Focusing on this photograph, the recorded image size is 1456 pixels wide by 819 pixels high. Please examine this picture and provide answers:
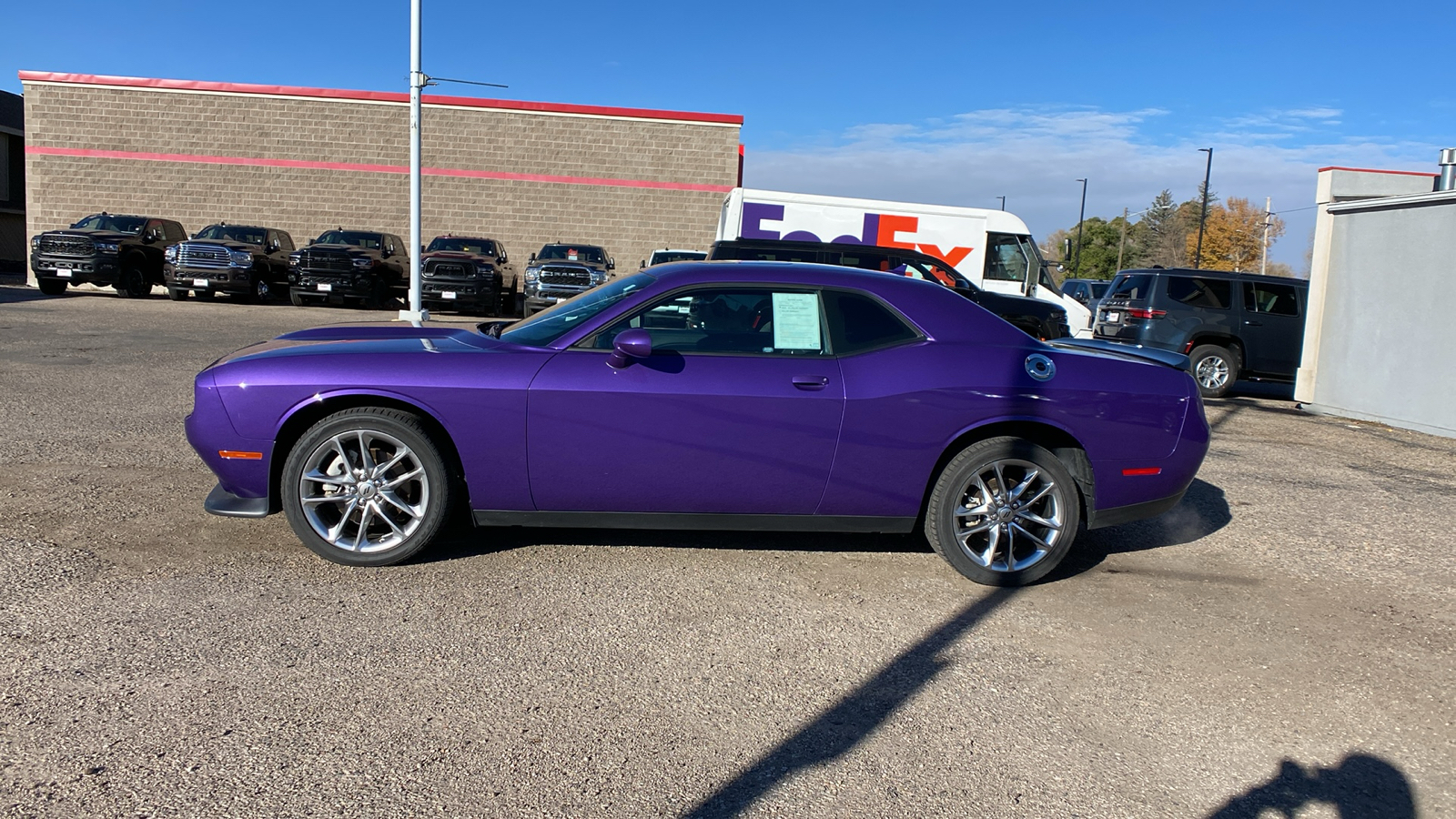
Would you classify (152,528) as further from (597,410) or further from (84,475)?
(597,410)

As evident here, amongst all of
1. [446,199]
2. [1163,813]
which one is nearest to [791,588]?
[1163,813]

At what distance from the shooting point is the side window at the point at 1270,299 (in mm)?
13742

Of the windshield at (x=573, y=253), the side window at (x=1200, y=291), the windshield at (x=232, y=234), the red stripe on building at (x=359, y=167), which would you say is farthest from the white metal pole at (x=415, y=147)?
the side window at (x=1200, y=291)

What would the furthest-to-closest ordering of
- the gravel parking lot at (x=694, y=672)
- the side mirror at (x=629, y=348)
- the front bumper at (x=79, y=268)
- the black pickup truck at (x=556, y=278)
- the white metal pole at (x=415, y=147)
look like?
the front bumper at (x=79, y=268) < the black pickup truck at (x=556, y=278) < the white metal pole at (x=415, y=147) < the side mirror at (x=629, y=348) < the gravel parking lot at (x=694, y=672)

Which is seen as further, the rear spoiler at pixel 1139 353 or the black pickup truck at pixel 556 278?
the black pickup truck at pixel 556 278

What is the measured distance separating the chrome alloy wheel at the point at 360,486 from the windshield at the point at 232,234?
20.1 metres

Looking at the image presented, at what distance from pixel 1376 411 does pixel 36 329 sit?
17.5 metres

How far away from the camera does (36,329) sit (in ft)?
45.9

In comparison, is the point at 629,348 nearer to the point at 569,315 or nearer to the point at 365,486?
the point at 569,315

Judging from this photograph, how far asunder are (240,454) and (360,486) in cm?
55

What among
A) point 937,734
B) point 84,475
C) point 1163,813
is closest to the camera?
point 1163,813

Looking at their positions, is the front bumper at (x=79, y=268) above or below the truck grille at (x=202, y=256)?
below

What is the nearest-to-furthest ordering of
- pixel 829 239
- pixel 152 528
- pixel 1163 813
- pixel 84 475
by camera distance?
1. pixel 1163 813
2. pixel 152 528
3. pixel 84 475
4. pixel 829 239

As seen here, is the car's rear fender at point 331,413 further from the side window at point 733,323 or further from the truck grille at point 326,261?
the truck grille at point 326,261
